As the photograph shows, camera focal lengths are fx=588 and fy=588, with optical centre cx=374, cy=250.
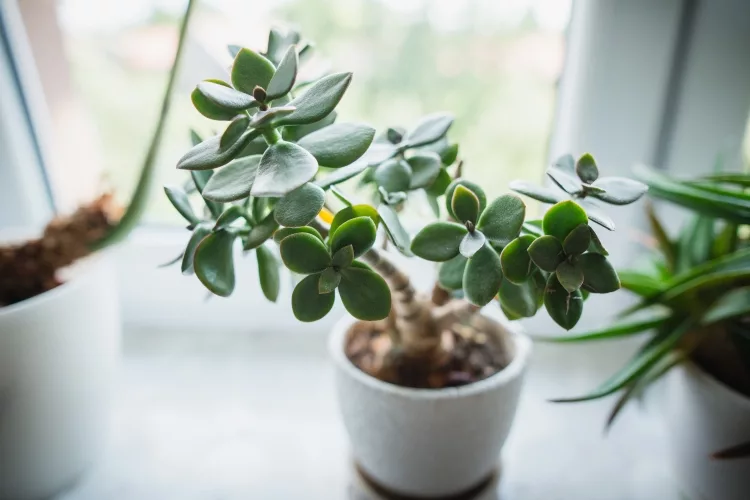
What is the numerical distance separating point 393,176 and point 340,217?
67 millimetres

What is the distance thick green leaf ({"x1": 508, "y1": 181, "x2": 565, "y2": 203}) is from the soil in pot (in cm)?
19

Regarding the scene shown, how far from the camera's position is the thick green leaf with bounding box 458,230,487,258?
Result: 1.06 feet

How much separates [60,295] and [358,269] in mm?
288

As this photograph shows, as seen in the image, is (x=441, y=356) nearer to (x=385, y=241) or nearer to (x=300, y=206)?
(x=385, y=241)

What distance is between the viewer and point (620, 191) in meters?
0.35

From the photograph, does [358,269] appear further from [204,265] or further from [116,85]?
[116,85]

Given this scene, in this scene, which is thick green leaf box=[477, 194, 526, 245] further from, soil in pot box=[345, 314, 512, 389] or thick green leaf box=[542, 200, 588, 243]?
soil in pot box=[345, 314, 512, 389]

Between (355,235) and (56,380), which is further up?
(355,235)

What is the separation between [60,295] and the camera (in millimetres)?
481

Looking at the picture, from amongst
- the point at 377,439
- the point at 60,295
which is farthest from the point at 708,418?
the point at 60,295

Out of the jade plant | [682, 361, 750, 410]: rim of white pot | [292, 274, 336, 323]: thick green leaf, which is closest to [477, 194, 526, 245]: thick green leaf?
the jade plant

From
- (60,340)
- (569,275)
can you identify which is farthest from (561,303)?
(60,340)

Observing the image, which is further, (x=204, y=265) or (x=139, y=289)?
(x=139, y=289)

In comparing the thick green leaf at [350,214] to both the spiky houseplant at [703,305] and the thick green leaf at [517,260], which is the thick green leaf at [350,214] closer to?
the thick green leaf at [517,260]
